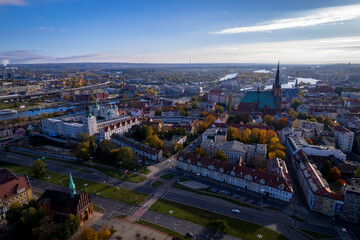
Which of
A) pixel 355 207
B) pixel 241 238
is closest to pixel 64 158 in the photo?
pixel 241 238

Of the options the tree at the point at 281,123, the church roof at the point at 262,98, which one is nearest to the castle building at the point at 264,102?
the church roof at the point at 262,98

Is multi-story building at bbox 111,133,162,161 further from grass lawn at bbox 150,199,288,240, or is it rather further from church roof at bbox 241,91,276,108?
church roof at bbox 241,91,276,108

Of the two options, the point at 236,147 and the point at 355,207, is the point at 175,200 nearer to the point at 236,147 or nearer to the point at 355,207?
the point at 236,147

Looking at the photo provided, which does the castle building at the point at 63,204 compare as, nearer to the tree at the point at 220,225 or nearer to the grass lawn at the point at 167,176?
the grass lawn at the point at 167,176

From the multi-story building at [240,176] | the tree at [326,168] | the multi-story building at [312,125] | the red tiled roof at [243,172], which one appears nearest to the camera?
the multi-story building at [240,176]

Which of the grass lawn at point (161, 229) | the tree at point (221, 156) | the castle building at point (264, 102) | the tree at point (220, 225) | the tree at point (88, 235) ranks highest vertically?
the castle building at point (264, 102)

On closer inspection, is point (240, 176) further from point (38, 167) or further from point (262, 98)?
point (262, 98)
